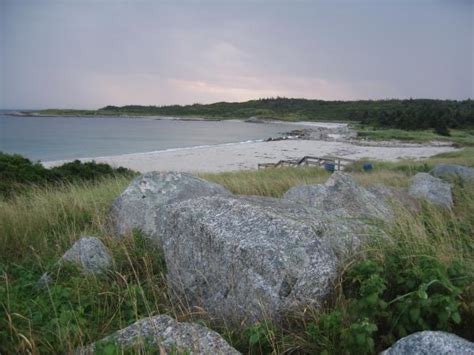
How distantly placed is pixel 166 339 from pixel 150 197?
3.76m

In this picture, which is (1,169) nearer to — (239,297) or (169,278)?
(169,278)

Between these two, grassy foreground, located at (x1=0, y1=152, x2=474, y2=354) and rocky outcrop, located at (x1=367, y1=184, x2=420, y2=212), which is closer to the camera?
grassy foreground, located at (x1=0, y1=152, x2=474, y2=354)

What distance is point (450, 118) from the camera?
7969 cm

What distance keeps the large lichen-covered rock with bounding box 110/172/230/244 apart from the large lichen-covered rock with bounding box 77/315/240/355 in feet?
8.21

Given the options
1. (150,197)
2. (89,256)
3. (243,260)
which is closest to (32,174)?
(150,197)

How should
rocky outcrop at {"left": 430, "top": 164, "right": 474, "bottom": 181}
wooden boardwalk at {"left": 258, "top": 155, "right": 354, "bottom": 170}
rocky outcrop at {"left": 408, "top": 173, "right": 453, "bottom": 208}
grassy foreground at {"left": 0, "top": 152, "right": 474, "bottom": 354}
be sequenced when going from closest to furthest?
grassy foreground at {"left": 0, "top": 152, "right": 474, "bottom": 354} → rocky outcrop at {"left": 408, "top": 173, "right": 453, "bottom": 208} → rocky outcrop at {"left": 430, "top": 164, "right": 474, "bottom": 181} → wooden boardwalk at {"left": 258, "top": 155, "right": 354, "bottom": 170}

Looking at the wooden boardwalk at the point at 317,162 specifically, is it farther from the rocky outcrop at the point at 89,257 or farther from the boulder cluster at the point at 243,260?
the rocky outcrop at the point at 89,257

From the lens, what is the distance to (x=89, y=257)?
4.14m

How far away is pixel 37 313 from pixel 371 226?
3.43 m

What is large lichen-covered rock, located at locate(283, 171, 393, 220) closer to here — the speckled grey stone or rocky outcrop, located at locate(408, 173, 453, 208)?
rocky outcrop, located at locate(408, 173, 453, 208)

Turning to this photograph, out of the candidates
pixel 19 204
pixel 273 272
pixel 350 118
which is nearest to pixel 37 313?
pixel 273 272

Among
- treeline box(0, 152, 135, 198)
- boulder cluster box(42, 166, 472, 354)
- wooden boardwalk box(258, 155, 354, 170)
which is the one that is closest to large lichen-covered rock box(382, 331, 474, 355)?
boulder cluster box(42, 166, 472, 354)

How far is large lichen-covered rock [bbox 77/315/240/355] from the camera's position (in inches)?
90.7

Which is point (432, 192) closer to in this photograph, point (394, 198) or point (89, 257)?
point (394, 198)
